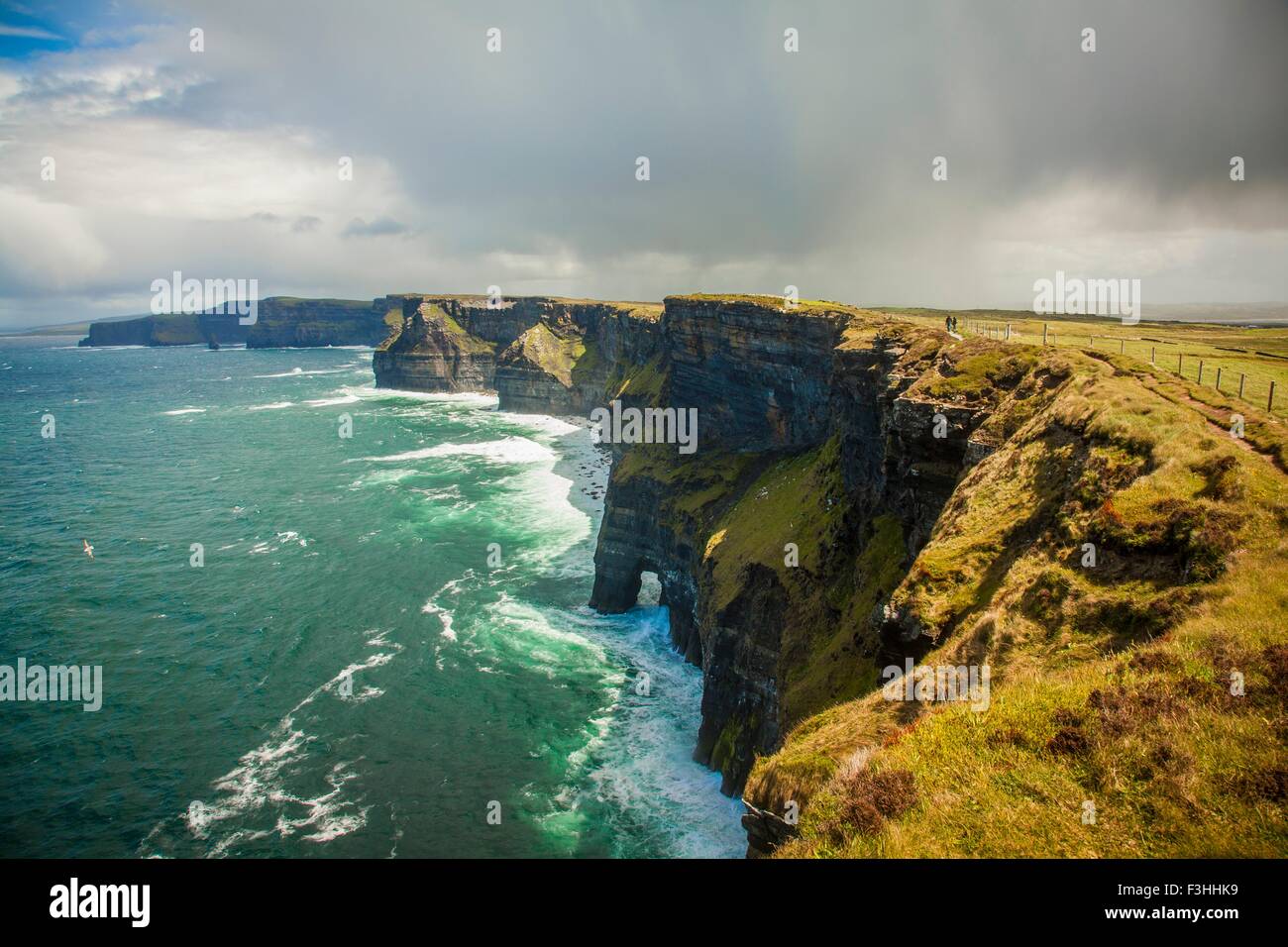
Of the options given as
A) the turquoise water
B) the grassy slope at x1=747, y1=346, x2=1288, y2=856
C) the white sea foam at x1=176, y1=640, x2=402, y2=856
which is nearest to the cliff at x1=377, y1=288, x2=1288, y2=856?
the grassy slope at x1=747, y1=346, x2=1288, y2=856

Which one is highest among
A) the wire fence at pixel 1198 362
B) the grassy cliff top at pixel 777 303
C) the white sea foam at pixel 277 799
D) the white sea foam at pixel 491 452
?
the grassy cliff top at pixel 777 303

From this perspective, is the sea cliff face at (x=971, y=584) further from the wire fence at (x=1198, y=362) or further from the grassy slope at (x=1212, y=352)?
the grassy slope at (x=1212, y=352)

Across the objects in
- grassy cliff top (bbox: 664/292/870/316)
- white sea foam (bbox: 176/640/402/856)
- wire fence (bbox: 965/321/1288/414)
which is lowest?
white sea foam (bbox: 176/640/402/856)

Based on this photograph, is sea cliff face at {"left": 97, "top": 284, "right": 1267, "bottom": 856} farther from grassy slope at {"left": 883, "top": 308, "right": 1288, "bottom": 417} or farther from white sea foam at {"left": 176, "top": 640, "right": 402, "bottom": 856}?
white sea foam at {"left": 176, "top": 640, "right": 402, "bottom": 856}

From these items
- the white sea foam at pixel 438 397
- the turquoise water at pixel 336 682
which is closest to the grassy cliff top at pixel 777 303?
the turquoise water at pixel 336 682

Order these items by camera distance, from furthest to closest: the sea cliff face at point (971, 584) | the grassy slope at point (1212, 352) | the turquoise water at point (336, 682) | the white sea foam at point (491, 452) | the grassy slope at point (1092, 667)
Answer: the white sea foam at point (491, 452) → the turquoise water at point (336, 682) → the grassy slope at point (1212, 352) → the sea cliff face at point (971, 584) → the grassy slope at point (1092, 667)

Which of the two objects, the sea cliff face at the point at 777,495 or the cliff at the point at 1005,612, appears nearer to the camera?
the cliff at the point at 1005,612
